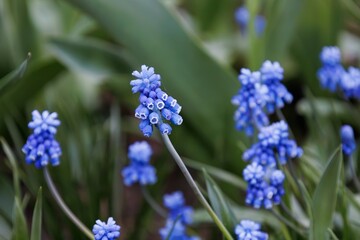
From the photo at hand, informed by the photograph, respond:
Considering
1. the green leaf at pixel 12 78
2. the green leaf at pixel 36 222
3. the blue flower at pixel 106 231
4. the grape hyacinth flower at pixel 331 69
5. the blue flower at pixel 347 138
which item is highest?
the grape hyacinth flower at pixel 331 69

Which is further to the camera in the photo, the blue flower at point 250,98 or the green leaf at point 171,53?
the green leaf at point 171,53

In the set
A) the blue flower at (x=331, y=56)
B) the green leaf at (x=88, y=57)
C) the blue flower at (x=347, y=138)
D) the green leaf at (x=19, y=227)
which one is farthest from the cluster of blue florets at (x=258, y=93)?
the green leaf at (x=88, y=57)

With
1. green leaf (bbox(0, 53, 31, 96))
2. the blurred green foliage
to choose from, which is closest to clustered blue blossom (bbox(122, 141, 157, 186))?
the blurred green foliage

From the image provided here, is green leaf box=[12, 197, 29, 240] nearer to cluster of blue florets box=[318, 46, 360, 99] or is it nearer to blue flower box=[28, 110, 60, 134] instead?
blue flower box=[28, 110, 60, 134]

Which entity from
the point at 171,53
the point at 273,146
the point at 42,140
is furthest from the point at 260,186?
the point at 171,53

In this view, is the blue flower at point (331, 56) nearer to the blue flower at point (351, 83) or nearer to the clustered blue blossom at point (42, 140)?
the blue flower at point (351, 83)

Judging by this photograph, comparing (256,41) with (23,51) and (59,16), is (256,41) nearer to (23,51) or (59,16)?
(23,51)
